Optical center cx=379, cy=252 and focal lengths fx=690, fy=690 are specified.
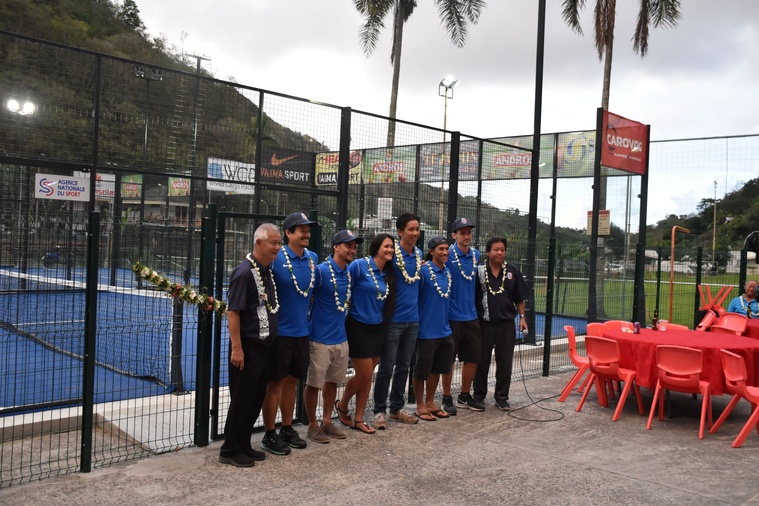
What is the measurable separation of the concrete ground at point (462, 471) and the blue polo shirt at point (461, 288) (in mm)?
1077

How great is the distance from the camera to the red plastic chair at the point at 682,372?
6.82 metres

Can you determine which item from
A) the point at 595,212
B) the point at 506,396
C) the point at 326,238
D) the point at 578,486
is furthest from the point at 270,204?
the point at 595,212

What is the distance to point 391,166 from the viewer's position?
998cm

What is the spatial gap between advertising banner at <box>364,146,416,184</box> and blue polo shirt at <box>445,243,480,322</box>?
107 inches

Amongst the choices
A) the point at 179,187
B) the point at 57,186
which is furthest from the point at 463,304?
the point at 179,187

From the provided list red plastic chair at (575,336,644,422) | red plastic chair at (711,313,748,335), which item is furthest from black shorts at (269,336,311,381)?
red plastic chair at (711,313,748,335)

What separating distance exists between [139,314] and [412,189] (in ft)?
15.3

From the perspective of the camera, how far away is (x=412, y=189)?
10.0 m

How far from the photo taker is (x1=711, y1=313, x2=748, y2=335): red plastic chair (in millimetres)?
9836

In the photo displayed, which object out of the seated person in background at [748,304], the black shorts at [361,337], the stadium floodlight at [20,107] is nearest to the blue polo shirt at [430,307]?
the black shorts at [361,337]

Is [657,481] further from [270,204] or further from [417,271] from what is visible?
[270,204]

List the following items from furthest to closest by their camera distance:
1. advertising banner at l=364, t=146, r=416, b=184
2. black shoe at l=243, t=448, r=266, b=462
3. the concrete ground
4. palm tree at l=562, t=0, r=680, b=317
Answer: palm tree at l=562, t=0, r=680, b=317
advertising banner at l=364, t=146, r=416, b=184
black shoe at l=243, t=448, r=266, b=462
the concrete ground

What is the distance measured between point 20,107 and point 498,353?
18.6ft

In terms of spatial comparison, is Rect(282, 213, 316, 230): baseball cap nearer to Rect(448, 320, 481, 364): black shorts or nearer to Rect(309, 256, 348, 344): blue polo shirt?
Rect(309, 256, 348, 344): blue polo shirt
